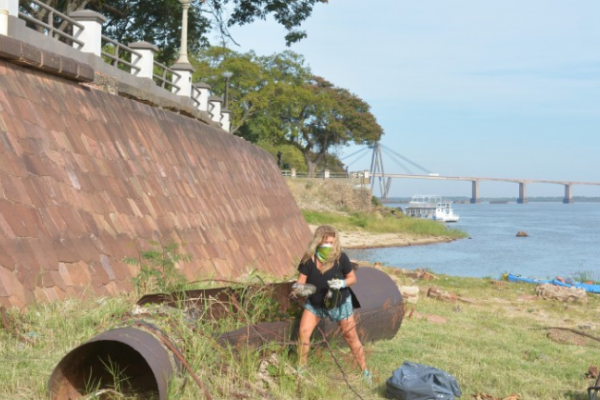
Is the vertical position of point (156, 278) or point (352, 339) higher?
point (156, 278)

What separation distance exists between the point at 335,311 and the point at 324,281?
1.00 feet

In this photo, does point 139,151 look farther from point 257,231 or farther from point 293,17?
point 293,17

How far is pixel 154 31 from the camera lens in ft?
91.1

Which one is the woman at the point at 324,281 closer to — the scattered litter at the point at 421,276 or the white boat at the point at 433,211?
the scattered litter at the point at 421,276

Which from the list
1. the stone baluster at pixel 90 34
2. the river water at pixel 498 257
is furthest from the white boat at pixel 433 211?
the stone baluster at pixel 90 34

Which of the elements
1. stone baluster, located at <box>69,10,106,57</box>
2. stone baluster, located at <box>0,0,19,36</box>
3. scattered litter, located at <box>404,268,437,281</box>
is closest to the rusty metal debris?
stone baluster, located at <box>0,0,19,36</box>

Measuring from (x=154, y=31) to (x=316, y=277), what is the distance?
73.4 feet

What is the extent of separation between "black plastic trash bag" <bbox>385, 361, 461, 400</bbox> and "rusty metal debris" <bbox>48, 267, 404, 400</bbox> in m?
0.92

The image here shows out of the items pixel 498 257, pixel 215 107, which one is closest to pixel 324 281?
pixel 215 107

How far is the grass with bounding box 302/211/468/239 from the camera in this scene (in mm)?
57500

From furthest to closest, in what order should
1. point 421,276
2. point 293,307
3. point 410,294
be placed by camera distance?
point 421,276 → point 410,294 → point 293,307

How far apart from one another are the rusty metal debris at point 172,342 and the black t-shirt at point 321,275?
0.37m

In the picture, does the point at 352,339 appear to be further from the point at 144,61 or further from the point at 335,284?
the point at 144,61

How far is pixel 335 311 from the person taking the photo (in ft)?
22.8
